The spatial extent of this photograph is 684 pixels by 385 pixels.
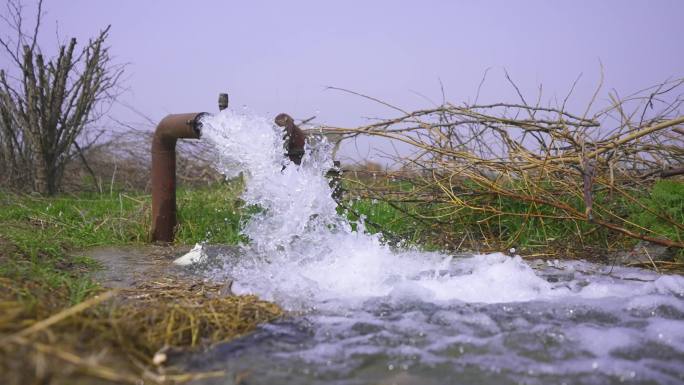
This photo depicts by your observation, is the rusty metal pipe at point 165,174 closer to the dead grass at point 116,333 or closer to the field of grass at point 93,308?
the field of grass at point 93,308

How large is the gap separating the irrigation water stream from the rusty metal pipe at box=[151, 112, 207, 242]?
1.15 feet

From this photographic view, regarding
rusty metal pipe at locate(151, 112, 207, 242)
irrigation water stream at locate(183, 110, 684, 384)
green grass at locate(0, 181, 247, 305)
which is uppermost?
rusty metal pipe at locate(151, 112, 207, 242)

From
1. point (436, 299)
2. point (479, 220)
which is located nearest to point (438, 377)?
point (436, 299)

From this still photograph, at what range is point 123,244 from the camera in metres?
4.21

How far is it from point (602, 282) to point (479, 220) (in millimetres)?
1362

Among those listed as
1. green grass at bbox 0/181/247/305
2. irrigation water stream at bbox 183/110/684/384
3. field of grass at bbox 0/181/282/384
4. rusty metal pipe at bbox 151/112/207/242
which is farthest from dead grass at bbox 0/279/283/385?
rusty metal pipe at bbox 151/112/207/242

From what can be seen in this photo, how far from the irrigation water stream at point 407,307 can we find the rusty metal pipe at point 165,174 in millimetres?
350

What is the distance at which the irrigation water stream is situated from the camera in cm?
184

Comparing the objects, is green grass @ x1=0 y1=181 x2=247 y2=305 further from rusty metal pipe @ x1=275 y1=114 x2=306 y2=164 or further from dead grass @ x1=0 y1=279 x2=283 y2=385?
rusty metal pipe @ x1=275 y1=114 x2=306 y2=164

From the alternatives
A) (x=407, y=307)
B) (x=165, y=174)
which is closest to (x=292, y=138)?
(x=165, y=174)

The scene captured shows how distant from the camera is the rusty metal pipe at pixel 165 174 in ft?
13.1

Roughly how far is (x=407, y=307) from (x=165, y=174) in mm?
2355

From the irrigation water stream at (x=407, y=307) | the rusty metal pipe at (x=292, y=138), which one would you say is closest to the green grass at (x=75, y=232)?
the irrigation water stream at (x=407, y=307)

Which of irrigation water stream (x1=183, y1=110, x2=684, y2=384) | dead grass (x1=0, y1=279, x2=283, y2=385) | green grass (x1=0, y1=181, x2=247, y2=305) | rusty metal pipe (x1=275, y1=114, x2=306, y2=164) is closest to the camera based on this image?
dead grass (x1=0, y1=279, x2=283, y2=385)
